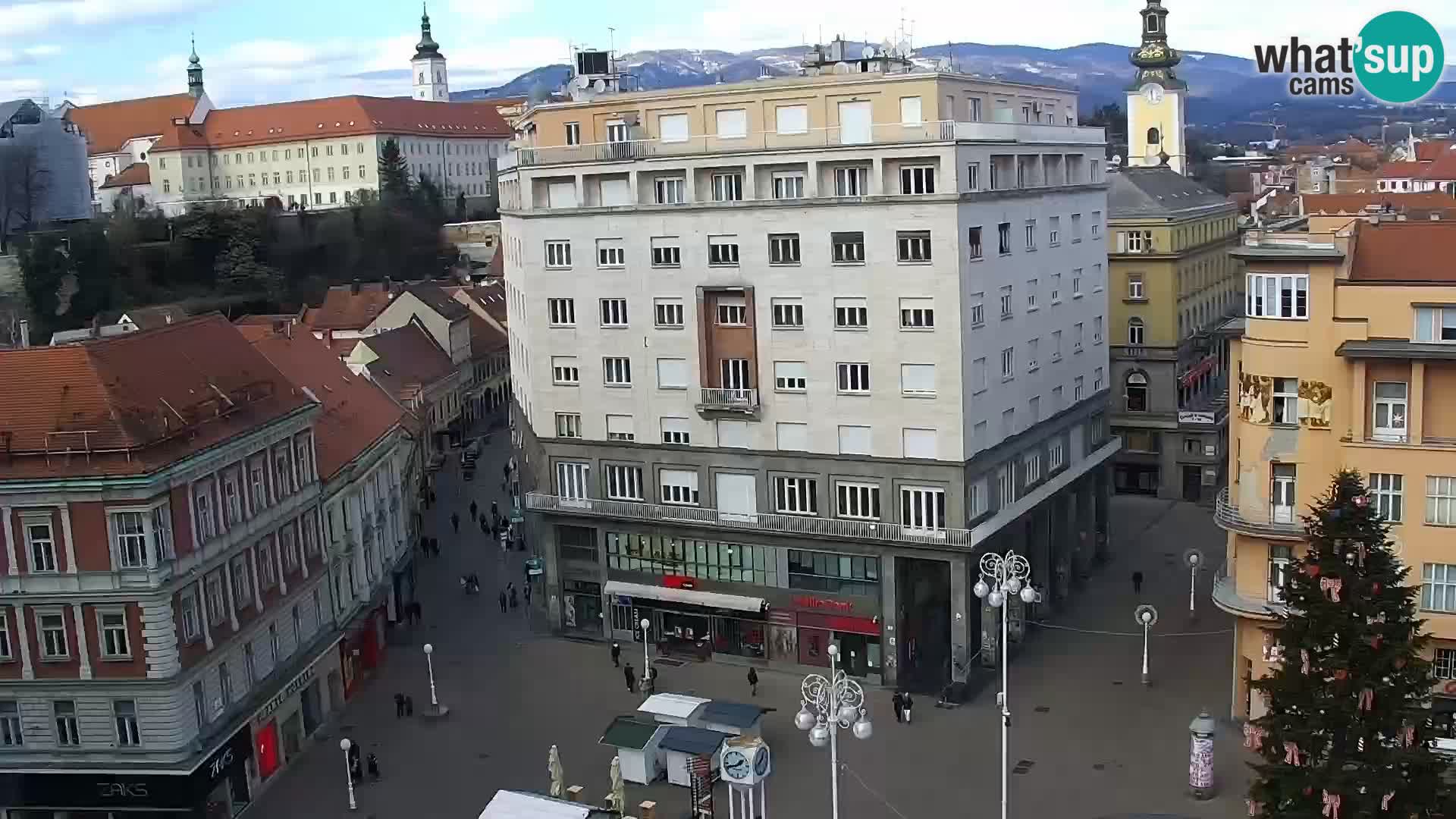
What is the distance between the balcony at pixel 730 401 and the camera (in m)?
48.1

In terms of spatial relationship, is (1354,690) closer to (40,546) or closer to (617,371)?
(40,546)

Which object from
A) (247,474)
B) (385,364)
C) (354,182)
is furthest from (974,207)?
(354,182)

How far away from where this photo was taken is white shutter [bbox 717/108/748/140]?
4803 centimetres

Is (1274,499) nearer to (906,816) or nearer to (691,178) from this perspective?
(906,816)

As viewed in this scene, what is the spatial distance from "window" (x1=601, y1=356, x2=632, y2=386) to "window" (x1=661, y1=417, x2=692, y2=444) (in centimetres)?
195

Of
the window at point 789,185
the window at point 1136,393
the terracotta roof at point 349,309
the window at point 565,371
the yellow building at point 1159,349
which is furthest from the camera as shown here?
the terracotta roof at point 349,309

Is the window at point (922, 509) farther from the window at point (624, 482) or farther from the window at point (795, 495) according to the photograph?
the window at point (624, 482)

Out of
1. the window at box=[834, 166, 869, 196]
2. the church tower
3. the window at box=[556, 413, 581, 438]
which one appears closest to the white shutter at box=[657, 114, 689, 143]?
the window at box=[834, 166, 869, 196]

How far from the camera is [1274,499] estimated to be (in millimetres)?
38438

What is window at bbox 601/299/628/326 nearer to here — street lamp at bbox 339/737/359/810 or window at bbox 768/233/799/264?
window at bbox 768/233/799/264

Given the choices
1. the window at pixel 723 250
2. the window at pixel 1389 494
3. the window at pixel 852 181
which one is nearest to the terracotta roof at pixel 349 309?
the window at pixel 723 250

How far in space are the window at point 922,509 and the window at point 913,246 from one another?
7.10 m

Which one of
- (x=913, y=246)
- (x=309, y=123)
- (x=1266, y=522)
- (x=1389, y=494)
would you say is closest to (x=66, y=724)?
(x=913, y=246)

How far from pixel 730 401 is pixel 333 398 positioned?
16.6m
